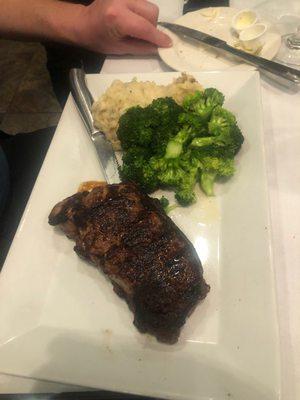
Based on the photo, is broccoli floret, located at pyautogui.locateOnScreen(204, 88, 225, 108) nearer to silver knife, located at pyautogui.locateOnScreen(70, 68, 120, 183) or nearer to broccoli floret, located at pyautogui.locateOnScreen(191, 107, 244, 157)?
broccoli floret, located at pyautogui.locateOnScreen(191, 107, 244, 157)

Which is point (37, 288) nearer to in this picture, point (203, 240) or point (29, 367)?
point (29, 367)

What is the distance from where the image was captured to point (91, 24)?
6.70 ft

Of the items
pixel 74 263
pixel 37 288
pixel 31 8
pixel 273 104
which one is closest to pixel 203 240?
pixel 74 263

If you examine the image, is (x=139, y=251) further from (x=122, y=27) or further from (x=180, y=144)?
(x=122, y=27)

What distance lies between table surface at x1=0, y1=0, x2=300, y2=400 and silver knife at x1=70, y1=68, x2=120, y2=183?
289 mm

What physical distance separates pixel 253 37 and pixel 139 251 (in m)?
1.40

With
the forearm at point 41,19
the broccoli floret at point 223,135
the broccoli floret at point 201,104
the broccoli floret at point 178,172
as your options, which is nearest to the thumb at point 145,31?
the forearm at point 41,19

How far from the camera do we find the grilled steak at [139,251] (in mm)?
1157

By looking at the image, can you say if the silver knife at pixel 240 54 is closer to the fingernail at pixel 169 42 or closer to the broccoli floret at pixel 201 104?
the fingernail at pixel 169 42

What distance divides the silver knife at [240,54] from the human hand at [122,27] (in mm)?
108

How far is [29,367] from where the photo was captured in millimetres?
1129

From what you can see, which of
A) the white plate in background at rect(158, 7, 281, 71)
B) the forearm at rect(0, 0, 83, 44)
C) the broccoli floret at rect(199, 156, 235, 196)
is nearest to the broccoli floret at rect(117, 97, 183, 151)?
the broccoli floret at rect(199, 156, 235, 196)

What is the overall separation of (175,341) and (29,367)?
48 cm

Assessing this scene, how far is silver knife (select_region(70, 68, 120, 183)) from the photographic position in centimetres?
164
